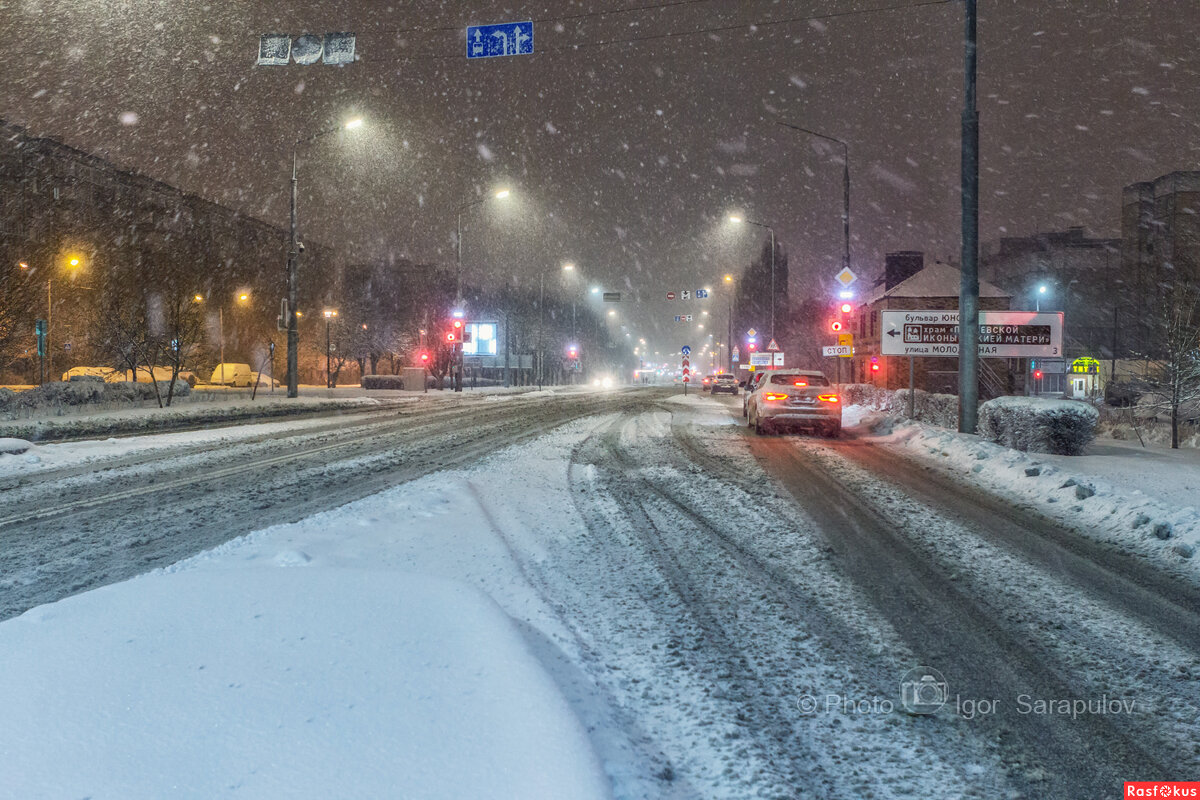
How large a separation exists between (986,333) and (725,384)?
4021 cm

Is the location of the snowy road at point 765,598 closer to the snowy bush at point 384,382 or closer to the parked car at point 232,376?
the snowy bush at point 384,382

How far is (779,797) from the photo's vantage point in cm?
269

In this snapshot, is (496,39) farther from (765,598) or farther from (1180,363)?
(1180,363)

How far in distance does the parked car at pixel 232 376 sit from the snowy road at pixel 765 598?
54256 mm

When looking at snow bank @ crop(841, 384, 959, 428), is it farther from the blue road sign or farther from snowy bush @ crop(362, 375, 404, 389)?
snowy bush @ crop(362, 375, 404, 389)

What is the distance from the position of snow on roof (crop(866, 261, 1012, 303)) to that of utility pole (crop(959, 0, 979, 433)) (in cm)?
3516

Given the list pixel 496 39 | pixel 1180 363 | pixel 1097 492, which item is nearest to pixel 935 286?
pixel 1180 363

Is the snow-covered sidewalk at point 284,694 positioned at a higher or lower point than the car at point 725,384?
lower

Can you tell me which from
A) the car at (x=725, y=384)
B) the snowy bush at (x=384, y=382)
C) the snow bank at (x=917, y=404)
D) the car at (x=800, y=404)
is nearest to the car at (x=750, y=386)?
the car at (x=800, y=404)

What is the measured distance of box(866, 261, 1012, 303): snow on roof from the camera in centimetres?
4712

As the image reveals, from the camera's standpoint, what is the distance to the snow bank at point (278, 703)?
247cm

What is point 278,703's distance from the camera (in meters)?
2.94

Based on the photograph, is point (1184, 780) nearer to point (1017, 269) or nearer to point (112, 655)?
point (112, 655)

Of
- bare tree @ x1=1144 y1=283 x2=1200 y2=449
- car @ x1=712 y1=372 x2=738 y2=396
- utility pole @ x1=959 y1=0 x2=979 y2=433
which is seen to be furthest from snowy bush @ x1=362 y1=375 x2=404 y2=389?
bare tree @ x1=1144 y1=283 x2=1200 y2=449
